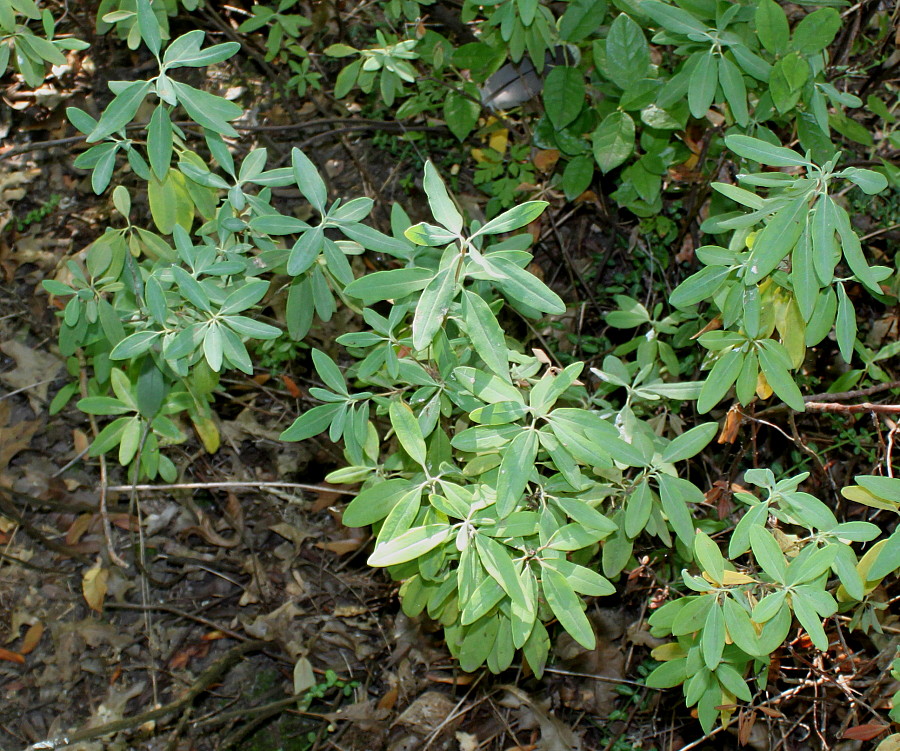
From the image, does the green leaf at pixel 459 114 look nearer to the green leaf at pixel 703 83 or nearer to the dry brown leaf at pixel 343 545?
the green leaf at pixel 703 83

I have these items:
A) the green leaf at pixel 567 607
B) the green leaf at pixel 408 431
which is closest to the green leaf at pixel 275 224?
the green leaf at pixel 408 431

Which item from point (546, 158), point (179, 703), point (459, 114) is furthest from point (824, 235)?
point (179, 703)

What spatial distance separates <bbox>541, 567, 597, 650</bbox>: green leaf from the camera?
1.52 m

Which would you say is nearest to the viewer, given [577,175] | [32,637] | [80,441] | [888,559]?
[888,559]

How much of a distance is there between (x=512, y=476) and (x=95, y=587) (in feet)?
6.92

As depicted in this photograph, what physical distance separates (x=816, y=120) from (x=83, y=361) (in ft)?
8.85

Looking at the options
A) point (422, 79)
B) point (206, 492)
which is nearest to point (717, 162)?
point (422, 79)

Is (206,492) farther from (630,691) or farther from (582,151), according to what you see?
(582,151)

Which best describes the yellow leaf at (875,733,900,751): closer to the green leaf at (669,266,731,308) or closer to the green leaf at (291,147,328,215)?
the green leaf at (669,266,731,308)

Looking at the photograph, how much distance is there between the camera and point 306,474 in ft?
Result: 9.76

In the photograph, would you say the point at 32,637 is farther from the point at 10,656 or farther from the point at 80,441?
the point at 80,441

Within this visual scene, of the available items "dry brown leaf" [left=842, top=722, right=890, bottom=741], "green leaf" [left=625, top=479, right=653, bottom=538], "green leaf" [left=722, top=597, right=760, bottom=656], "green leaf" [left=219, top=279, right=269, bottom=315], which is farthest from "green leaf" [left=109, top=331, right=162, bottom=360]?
"dry brown leaf" [left=842, top=722, right=890, bottom=741]

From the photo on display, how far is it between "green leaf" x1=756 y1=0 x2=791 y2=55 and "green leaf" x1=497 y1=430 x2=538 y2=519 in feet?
4.13

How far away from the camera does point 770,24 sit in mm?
1853
